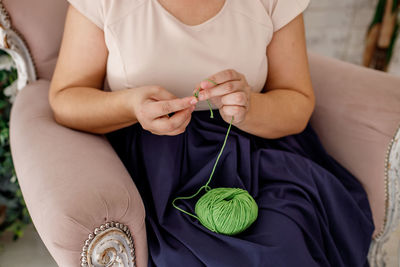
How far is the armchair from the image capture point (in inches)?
22.2

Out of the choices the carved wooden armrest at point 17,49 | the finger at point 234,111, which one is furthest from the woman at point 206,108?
the carved wooden armrest at point 17,49

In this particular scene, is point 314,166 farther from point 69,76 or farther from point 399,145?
point 69,76

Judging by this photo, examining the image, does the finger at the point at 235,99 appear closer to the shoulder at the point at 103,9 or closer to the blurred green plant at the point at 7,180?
the shoulder at the point at 103,9

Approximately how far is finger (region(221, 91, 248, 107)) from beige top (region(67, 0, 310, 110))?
16 cm

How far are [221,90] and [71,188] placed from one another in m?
0.32

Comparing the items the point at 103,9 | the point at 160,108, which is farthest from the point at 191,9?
the point at 160,108

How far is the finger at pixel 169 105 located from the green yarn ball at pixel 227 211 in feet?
0.61

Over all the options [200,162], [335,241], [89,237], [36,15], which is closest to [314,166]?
[335,241]

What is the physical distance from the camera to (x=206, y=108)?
851 millimetres

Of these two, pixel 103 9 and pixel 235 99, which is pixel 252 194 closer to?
pixel 235 99

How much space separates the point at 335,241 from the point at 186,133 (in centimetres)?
43

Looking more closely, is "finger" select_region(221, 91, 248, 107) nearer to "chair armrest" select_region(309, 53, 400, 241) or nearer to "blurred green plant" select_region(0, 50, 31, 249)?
"chair armrest" select_region(309, 53, 400, 241)

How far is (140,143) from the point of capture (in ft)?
2.72

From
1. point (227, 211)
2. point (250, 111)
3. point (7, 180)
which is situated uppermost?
point (250, 111)
